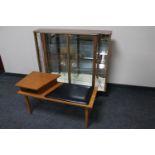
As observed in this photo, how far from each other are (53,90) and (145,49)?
61.9 inches

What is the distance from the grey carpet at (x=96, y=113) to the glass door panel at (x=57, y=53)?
0.70 m

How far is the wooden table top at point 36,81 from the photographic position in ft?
5.55

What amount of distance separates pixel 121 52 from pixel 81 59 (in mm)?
688

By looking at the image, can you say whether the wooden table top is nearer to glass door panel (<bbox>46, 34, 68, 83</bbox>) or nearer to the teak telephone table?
the teak telephone table

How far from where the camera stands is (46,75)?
1963 mm

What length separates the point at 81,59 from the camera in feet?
7.86

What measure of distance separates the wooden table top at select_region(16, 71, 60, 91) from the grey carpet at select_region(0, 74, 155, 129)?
52cm

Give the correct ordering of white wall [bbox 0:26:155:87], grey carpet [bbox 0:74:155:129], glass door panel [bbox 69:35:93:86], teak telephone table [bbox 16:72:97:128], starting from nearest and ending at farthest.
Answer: teak telephone table [bbox 16:72:97:128], grey carpet [bbox 0:74:155:129], white wall [bbox 0:26:155:87], glass door panel [bbox 69:35:93:86]

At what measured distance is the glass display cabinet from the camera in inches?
84.7

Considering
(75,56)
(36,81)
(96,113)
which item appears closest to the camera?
(36,81)

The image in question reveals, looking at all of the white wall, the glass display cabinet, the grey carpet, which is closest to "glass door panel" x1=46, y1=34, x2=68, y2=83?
the glass display cabinet

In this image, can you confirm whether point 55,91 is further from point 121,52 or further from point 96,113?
point 121,52

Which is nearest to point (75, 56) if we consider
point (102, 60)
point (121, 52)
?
point (102, 60)

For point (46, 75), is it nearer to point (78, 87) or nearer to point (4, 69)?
point (78, 87)
